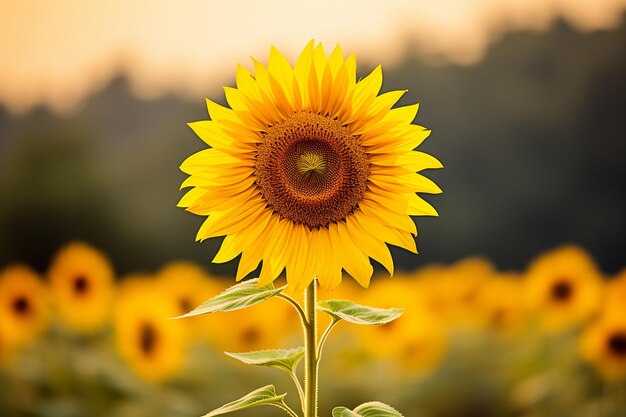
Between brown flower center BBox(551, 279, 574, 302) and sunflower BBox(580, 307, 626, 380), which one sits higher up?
brown flower center BBox(551, 279, 574, 302)

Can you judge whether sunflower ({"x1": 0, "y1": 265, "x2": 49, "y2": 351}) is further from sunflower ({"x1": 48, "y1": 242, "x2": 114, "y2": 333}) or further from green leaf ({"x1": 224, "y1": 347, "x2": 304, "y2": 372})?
green leaf ({"x1": 224, "y1": 347, "x2": 304, "y2": 372})

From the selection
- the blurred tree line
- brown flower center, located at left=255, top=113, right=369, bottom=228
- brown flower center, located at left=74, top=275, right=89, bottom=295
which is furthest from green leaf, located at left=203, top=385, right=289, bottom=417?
the blurred tree line

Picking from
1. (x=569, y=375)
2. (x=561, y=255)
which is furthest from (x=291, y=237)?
(x=569, y=375)

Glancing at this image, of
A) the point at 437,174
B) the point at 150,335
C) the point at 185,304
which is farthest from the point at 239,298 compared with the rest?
the point at 437,174

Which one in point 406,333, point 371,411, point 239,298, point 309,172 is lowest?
point 406,333

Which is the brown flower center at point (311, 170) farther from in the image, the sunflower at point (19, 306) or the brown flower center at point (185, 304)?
the sunflower at point (19, 306)

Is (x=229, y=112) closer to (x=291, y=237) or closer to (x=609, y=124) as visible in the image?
(x=291, y=237)

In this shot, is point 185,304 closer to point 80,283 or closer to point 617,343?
point 80,283
